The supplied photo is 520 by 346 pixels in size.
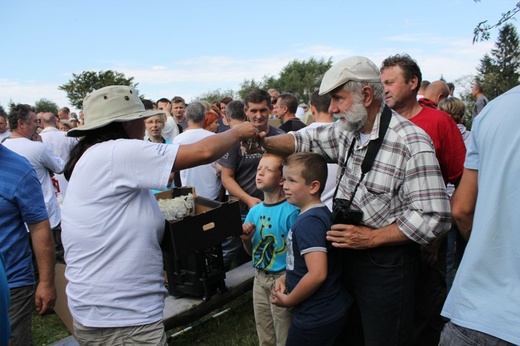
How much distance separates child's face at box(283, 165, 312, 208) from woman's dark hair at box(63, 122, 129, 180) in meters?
1.03

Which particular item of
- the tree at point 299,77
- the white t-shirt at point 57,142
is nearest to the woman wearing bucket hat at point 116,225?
the white t-shirt at point 57,142

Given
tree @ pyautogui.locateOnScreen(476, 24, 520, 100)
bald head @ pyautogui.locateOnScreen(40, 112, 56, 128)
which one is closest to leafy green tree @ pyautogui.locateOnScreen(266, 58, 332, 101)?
tree @ pyautogui.locateOnScreen(476, 24, 520, 100)

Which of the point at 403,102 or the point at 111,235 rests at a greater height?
the point at 403,102

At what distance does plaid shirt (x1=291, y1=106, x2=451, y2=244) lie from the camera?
2.20 metres

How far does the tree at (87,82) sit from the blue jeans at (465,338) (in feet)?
165

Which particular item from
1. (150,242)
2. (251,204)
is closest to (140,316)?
(150,242)

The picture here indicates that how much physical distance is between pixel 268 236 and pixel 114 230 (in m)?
1.39

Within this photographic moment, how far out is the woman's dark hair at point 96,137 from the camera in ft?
7.21

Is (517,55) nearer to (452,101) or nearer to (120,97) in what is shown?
(452,101)

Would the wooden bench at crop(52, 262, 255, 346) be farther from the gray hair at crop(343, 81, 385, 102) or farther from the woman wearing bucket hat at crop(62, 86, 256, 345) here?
the gray hair at crop(343, 81, 385, 102)

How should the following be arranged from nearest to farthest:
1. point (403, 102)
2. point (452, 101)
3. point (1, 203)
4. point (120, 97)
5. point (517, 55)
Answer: point (120, 97), point (1, 203), point (403, 102), point (452, 101), point (517, 55)

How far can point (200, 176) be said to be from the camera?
5328 mm

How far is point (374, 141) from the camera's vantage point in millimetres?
2322

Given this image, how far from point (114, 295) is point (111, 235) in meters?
0.31
